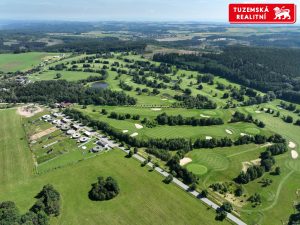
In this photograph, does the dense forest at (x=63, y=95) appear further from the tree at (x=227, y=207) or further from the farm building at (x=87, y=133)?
the tree at (x=227, y=207)

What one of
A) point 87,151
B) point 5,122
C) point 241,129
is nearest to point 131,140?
point 87,151

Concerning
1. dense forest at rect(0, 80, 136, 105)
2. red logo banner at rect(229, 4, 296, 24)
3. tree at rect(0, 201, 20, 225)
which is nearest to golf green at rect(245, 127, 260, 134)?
red logo banner at rect(229, 4, 296, 24)

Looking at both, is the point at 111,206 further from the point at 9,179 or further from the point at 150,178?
the point at 9,179

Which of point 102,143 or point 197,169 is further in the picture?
point 102,143

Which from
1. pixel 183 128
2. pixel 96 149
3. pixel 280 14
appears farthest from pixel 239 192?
pixel 280 14

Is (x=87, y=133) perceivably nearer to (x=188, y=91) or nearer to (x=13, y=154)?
(x=13, y=154)

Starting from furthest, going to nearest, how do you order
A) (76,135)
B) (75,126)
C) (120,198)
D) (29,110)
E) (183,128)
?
(29,110) < (183,128) < (75,126) < (76,135) < (120,198)
